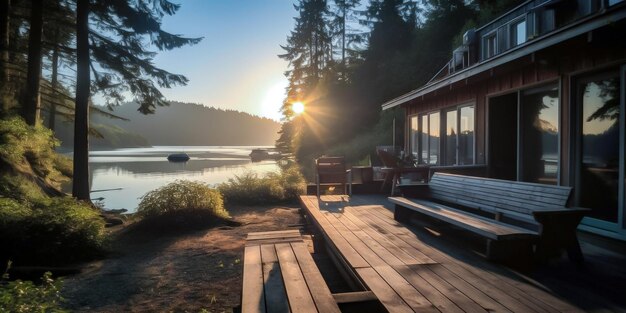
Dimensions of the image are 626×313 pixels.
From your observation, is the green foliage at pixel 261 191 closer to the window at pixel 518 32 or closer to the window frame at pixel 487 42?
the window frame at pixel 487 42

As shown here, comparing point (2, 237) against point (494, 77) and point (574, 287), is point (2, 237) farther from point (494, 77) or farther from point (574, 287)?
point (494, 77)

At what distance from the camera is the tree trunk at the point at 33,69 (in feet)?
42.6

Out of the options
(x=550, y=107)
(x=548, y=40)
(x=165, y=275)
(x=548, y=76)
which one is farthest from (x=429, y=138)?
(x=165, y=275)

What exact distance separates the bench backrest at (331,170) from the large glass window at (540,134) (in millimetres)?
3888

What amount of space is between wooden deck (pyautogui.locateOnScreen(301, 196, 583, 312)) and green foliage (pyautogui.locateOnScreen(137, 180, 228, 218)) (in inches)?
193

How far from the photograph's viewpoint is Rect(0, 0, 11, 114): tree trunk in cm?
1245

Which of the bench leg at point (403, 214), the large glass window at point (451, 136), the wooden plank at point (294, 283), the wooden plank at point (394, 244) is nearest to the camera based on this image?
the wooden plank at point (294, 283)

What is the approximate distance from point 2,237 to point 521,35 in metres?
11.1

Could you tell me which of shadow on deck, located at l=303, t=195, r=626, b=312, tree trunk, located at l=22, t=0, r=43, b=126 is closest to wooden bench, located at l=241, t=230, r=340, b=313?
shadow on deck, located at l=303, t=195, r=626, b=312

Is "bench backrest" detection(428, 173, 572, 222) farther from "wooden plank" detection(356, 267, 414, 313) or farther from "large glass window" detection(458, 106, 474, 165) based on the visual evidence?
"large glass window" detection(458, 106, 474, 165)

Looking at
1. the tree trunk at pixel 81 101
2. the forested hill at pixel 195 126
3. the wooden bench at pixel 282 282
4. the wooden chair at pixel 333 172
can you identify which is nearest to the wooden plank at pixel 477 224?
the wooden bench at pixel 282 282

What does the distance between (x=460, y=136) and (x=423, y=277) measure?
7.17m

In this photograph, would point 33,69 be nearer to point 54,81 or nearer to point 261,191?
point 54,81

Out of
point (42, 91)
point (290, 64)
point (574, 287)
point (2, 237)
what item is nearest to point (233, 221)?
point (2, 237)
